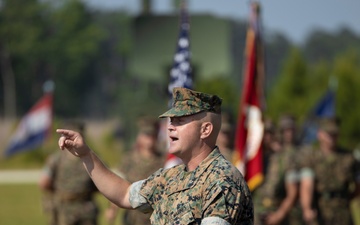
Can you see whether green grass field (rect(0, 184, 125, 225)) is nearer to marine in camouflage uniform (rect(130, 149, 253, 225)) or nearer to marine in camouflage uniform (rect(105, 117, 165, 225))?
marine in camouflage uniform (rect(105, 117, 165, 225))

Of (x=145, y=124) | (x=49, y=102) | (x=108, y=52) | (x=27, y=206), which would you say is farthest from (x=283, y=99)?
(x=108, y=52)

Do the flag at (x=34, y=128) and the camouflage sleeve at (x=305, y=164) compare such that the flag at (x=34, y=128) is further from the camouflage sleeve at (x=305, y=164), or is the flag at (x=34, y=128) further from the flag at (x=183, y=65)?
the camouflage sleeve at (x=305, y=164)

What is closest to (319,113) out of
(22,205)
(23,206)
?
(23,206)

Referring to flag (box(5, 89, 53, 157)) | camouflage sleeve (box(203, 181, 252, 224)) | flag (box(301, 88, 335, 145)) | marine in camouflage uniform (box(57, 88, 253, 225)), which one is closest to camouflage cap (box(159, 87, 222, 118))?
marine in camouflage uniform (box(57, 88, 253, 225))

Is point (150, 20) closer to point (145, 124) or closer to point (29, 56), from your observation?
point (145, 124)

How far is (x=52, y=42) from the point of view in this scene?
103 meters

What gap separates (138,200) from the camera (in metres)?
6.73

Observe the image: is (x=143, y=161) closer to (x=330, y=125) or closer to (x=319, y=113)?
(x=330, y=125)

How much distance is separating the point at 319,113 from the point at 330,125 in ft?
25.6

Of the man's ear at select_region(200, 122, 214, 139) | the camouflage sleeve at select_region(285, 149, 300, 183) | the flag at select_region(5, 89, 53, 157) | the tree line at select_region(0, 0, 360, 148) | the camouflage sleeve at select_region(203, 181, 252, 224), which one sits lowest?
the tree line at select_region(0, 0, 360, 148)

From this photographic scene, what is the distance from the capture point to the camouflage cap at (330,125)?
13.4 metres

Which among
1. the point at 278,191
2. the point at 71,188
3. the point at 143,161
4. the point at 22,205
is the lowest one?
the point at 22,205

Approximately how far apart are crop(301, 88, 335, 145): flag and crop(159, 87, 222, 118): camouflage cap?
14.2 meters

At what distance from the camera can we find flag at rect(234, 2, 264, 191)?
13328mm
